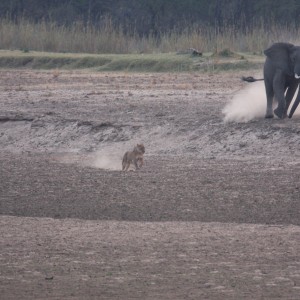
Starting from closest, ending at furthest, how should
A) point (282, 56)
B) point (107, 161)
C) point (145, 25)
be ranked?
point (107, 161) → point (282, 56) → point (145, 25)

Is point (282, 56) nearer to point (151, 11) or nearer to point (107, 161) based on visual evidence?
point (107, 161)

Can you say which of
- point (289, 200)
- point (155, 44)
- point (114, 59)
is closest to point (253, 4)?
point (155, 44)

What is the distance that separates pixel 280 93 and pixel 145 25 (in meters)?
34.5

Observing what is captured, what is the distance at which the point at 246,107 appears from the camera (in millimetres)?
21750

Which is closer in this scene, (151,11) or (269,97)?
(269,97)

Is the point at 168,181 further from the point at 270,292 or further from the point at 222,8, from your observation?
the point at 222,8

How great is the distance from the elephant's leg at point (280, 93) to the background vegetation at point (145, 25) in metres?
15.1

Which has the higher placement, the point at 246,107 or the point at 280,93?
the point at 280,93

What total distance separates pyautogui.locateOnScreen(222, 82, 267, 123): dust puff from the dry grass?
13.8m

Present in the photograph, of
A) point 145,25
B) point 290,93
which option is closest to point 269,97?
point 290,93

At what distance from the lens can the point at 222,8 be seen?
5509cm

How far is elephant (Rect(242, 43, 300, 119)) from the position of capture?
21.2 meters

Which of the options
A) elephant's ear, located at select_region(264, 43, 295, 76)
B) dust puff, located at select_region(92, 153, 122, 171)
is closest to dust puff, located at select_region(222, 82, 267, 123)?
elephant's ear, located at select_region(264, 43, 295, 76)

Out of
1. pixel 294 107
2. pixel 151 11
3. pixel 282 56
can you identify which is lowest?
pixel 151 11
